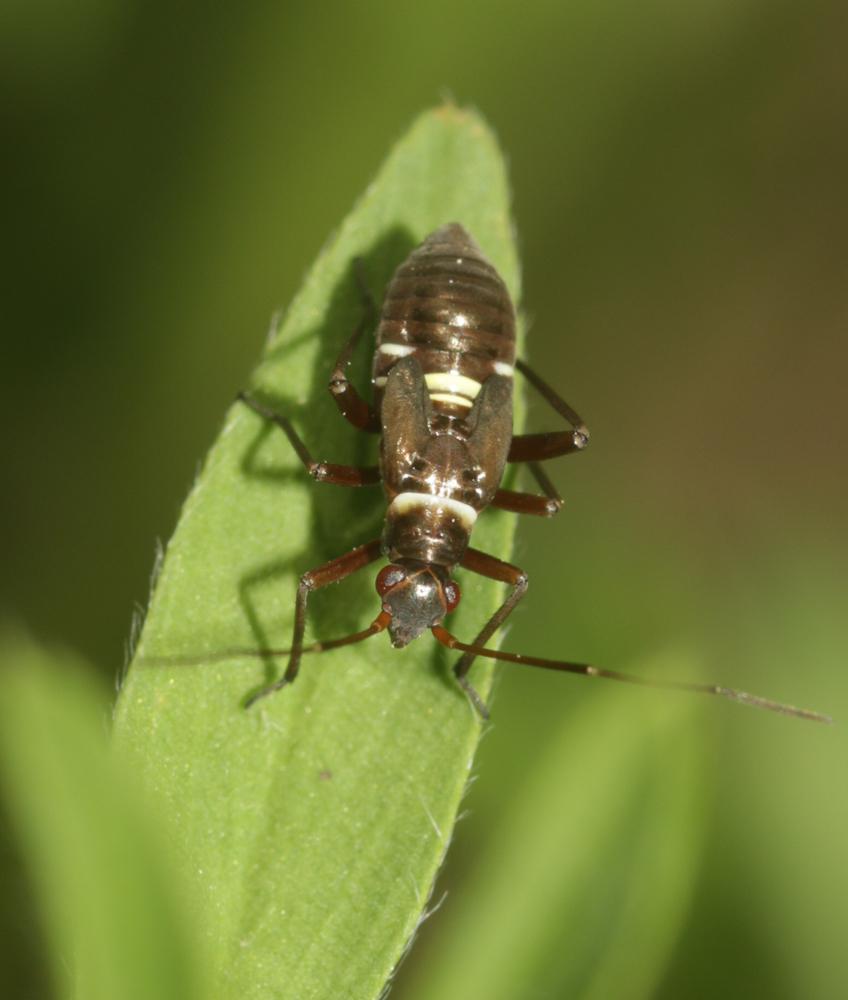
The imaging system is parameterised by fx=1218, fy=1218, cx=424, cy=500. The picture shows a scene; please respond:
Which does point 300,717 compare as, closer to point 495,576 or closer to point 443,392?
point 495,576

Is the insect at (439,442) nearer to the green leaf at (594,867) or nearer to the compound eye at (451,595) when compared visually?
the compound eye at (451,595)

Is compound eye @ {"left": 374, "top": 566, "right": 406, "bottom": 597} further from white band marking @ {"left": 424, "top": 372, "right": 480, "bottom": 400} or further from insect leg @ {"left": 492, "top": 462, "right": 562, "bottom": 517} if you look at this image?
white band marking @ {"left": 424, "top": 372, "right": 480, "bottom": 400}

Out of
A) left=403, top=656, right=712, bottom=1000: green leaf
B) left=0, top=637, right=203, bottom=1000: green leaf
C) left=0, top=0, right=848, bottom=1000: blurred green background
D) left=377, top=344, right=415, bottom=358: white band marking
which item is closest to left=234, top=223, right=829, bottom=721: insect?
left=377, top=344, right=415, bottom=358: white band marking

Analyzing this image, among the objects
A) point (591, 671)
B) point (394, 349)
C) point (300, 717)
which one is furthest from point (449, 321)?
point (300, 717)

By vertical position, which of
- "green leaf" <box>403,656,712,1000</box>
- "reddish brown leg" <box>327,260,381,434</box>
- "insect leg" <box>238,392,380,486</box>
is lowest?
"green leaf" <box>403,656,712,1000</box>

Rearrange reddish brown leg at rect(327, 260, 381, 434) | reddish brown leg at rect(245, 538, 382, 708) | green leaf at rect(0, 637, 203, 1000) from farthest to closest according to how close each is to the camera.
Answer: reddish brown leg at rect(327, 260, 381, 434) → reddish brown leg at rect(245, 538, 382, 708) → green leaf at rect(0, 637, 203, 1000)

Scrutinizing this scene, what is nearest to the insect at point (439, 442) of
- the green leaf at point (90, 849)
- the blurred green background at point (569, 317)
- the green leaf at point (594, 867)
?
the green leaf at point (594, 867)
